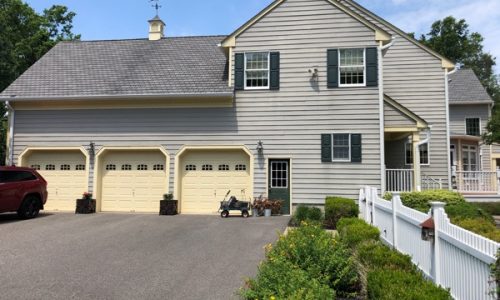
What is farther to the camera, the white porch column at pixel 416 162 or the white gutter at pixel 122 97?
the white gutter at pixel 122 97

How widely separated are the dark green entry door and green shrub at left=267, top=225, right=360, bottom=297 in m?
9.01

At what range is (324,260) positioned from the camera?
517cm

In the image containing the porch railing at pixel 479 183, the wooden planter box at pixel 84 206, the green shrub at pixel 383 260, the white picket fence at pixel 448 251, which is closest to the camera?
the white picket fence at pixel 448 251

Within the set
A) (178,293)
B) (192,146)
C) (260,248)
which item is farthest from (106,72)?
(178,293)

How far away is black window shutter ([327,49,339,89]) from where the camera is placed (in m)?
14.6

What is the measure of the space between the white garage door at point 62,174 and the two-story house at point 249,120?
0.14 ft

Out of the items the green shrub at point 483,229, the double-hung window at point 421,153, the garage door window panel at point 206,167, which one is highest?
the double-hung window at point 421,153

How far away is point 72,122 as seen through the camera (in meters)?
15.9

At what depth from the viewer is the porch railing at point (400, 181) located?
1475 cm

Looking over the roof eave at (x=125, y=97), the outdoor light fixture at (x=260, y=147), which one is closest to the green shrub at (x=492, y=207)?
the outdoor light fixture at (x=260, y=147)

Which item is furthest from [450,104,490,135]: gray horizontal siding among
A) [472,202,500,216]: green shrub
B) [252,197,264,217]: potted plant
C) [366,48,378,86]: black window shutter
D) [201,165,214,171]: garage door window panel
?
[201,165,214,171]: garage door window panel

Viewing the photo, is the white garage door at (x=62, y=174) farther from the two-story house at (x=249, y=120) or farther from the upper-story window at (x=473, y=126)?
the upper-story window at (x=473, y=126)

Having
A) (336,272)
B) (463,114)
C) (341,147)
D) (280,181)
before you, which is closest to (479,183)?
(341,147)

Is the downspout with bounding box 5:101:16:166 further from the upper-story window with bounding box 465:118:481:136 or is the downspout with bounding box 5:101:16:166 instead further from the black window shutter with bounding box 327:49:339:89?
the upper-story window with bounding box 465:118:481:136
